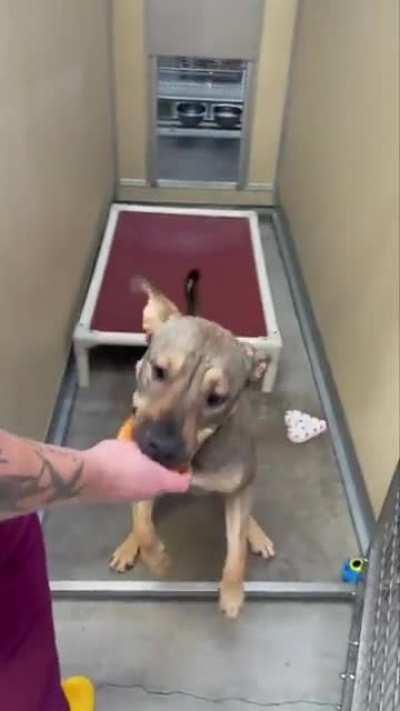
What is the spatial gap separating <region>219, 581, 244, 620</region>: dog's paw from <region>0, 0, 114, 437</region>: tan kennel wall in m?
0.65

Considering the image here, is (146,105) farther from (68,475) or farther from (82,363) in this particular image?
(68,475)

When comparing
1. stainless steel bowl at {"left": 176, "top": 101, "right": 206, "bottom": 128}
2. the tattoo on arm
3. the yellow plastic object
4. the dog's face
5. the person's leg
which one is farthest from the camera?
stainless steel bowl at {"left": 176, "top": 101, "right": 206, "bottom": 128}

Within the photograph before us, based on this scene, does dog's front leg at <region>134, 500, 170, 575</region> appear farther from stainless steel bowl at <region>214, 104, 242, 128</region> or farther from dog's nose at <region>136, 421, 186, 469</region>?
stainless steel bowl at <region>214, 104, 242, 128</region>

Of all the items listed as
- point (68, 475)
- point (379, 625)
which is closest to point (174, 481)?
point (68, 475)

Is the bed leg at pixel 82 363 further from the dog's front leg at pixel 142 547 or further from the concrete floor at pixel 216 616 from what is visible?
the dog's front leg at pixel 142 547

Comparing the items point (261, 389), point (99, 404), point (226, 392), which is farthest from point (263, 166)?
point (226, 392)

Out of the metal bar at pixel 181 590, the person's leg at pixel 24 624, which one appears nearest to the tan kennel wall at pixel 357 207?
the metal bar at pixel 181 590

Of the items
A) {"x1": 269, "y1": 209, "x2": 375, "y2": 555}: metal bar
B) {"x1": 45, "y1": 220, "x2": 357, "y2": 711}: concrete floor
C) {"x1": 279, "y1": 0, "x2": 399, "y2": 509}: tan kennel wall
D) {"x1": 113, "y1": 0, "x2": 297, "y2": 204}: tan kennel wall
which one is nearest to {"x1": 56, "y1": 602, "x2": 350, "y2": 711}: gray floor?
{"x1": 45, "y1": 220, "x2": 357, "y2": 711}: concrete floor

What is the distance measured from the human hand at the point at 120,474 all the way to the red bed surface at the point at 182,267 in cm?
116

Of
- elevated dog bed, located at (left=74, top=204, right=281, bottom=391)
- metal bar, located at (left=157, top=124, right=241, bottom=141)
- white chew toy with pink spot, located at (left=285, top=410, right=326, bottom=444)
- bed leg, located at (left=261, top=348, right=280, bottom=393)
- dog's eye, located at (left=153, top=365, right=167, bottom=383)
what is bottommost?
white chew toy with pink spot, located at (left=285, top=410, right=326, bottom=444)

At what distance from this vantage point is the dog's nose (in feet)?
3.91

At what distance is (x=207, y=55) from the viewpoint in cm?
291

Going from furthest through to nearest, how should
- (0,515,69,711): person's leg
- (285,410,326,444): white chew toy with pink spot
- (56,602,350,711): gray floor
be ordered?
(285,410,326,444): white chew toy with pink spot, (56,602,350,711): gray floor, (0,515,69,711): person's leg

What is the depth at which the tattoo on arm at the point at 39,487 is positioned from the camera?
2.86 ft
